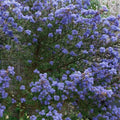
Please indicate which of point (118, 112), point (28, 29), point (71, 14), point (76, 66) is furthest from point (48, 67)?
point (118, 112)

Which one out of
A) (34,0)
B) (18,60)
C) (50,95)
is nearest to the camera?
(50,95)

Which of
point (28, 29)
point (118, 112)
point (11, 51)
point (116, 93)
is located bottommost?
point (118, 112)

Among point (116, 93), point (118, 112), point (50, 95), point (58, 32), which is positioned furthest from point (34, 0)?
point (118, 112)

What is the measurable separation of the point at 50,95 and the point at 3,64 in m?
1.02

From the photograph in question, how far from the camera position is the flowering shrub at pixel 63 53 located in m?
2.97

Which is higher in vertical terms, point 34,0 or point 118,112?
point 34,0

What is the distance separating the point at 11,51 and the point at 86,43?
3.52 ft

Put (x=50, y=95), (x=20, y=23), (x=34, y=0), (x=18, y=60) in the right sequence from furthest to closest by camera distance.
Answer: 1. (x=18, y=60)
2. (x=34, y=0)
3. (x=20, y=23)
4. (x=50, y=95)

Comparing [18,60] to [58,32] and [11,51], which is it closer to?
[11,51]

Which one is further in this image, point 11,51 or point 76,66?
point 76,66

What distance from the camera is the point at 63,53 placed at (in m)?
3.28

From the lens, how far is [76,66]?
3.57 metres

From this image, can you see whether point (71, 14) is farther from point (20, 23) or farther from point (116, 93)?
point (116, 93)

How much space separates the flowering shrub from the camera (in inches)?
117
